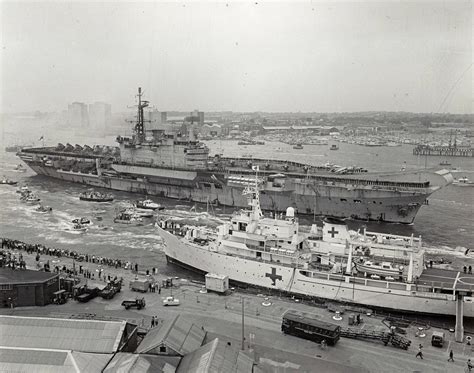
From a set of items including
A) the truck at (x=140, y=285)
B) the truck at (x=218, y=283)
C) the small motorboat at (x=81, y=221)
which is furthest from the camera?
the small motorboat at (x=81, y=221)

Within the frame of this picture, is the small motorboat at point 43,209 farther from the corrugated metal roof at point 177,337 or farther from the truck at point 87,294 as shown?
the corrugated metal roof at point 177,337

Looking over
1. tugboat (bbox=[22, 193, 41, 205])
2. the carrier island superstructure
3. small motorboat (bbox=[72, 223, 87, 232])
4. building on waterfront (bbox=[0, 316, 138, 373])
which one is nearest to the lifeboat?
the carrier island superstructure

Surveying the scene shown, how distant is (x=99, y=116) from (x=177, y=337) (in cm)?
14324

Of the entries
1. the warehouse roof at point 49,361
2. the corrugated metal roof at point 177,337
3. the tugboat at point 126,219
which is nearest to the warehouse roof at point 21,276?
the warehouse roof at point 49,361

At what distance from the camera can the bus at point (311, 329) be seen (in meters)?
18.1

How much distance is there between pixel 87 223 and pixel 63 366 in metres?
29.5

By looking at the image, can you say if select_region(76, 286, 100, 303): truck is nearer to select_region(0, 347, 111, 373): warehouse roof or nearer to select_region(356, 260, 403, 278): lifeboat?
select_region(0, 347, 111, 373): warehouse roof

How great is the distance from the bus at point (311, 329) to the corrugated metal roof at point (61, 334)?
6409 millimetres

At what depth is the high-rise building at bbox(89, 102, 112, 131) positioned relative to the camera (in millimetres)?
147050

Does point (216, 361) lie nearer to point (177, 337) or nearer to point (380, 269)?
point (177, 337)

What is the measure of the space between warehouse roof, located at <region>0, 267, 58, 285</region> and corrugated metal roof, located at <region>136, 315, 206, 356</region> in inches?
304

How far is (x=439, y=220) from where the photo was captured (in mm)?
44750

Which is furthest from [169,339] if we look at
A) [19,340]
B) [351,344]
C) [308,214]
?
[308,214]

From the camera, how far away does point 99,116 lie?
151 meters
